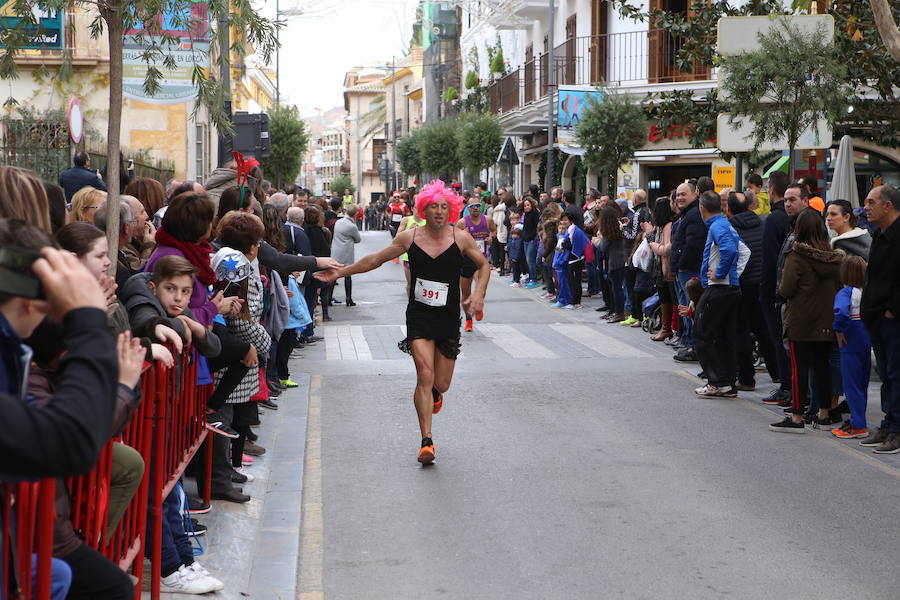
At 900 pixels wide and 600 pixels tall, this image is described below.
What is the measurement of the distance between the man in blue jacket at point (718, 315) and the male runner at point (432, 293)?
Result: 328cm

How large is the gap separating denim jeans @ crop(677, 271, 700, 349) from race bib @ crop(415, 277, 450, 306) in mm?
5336

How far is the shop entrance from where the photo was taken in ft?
94.0

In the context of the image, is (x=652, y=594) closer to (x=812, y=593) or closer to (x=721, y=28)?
(x=812, y=593)

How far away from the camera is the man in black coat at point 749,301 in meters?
11.4

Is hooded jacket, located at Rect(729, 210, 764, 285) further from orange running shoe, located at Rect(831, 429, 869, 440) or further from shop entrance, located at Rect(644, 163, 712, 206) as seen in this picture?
shop entrance, located at Rect(644, 163, 712, 206)

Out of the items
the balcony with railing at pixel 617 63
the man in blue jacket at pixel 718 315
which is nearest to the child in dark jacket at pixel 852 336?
the man in blue jacket at pixel 718 315

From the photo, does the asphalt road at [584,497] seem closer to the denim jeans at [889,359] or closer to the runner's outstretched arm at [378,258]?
the denim jeans at [889,359]

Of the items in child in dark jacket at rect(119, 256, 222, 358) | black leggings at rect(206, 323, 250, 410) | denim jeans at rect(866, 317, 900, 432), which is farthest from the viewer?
denim jeans at rect(866, 317, 900, 432)

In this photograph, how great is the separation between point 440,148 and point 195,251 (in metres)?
46.5

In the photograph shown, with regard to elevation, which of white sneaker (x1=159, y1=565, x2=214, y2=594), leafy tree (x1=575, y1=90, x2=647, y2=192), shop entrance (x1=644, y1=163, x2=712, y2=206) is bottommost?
white sneaker (x1=159, y1=565, x2=214, y2=594)

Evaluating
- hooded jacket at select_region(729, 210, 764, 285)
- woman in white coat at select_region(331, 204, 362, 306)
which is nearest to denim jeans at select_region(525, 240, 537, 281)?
woman in white coat at select_region(331, 204, 362, 306)

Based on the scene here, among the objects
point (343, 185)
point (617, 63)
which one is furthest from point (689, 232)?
point (343, 185)

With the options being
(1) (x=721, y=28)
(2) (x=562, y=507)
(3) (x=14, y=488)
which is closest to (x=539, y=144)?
(1) (x=721, y=28)

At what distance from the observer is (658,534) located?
6363mm
